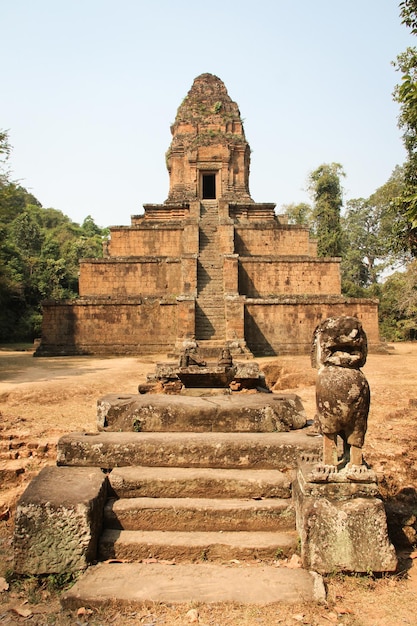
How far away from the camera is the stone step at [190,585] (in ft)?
8.39

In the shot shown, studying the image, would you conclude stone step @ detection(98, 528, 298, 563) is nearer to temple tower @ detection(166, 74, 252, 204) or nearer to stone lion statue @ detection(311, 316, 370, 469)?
stone lion statue @ detection(311, 316, 370, 469)

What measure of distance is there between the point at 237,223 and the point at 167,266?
3.88 m

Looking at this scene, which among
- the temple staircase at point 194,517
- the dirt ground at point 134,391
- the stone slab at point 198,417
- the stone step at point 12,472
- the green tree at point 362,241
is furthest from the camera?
the green tree at point 362,241

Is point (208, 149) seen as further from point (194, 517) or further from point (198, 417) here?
point (194, 517)

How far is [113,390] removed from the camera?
8.42 meters

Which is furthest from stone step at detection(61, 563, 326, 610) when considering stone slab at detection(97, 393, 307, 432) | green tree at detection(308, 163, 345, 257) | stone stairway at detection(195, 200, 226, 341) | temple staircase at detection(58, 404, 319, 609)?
green tree at detection(308, 163, 345, 257)

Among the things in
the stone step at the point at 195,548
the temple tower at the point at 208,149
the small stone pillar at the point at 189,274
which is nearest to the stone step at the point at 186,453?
the stone step at the point at 195,548

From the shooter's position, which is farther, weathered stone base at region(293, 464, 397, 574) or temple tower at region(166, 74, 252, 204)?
temple tower at region(166, 74, 252, 204)

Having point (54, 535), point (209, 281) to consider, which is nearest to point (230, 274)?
point (209, 281)

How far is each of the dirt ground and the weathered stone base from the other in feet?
0.30

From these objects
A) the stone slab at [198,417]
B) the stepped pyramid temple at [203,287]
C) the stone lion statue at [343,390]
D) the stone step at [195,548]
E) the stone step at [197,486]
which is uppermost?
A: the stepped pyramid temple at [203,287]

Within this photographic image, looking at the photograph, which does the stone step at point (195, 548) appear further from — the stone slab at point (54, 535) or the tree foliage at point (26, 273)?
the tree foliage at point (26, 273)

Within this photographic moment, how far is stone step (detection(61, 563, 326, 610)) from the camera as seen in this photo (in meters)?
2.56

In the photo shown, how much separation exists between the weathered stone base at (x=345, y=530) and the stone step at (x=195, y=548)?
0.22 metres
